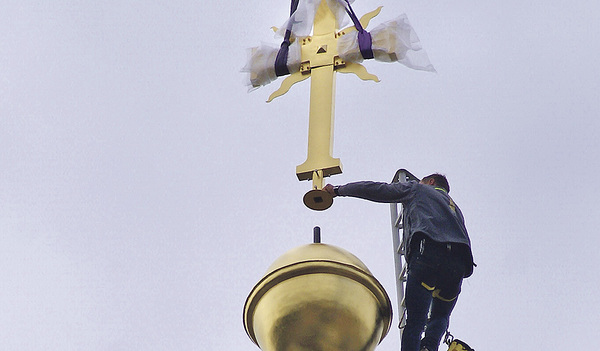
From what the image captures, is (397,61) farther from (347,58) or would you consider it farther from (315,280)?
(315,280)

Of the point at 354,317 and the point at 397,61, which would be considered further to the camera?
the point at 397,61

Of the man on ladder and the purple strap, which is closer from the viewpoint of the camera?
the man on ladder

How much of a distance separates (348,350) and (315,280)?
56 centimetres

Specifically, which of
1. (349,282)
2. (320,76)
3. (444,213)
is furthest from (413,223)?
(320,76)

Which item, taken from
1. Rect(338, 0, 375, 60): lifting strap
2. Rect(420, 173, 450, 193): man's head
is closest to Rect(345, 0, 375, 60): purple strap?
Rect(338, 0, 375, 60): lifting strap

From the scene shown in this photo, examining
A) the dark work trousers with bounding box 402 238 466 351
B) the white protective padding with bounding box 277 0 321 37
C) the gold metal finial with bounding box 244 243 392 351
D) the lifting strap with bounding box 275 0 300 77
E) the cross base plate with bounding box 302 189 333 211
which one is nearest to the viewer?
the gold metal finial with bounding box 244 243 392 351

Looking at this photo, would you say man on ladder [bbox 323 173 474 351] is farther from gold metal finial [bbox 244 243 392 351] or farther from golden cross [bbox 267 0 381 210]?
gold metal finial [bbox 244 243 392 351]

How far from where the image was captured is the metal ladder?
1084 cm

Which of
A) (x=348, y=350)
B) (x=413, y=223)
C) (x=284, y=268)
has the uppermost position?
(x=413, y=223)

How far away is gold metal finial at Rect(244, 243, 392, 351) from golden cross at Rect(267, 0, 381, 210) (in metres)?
0.77

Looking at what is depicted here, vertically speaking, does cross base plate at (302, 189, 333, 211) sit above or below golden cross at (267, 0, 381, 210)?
below

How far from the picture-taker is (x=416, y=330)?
984 cm

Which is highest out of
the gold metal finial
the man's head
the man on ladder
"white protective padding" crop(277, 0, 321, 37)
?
"white protective padding" crop(277, 0, 321, 37)

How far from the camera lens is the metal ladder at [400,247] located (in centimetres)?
1084
